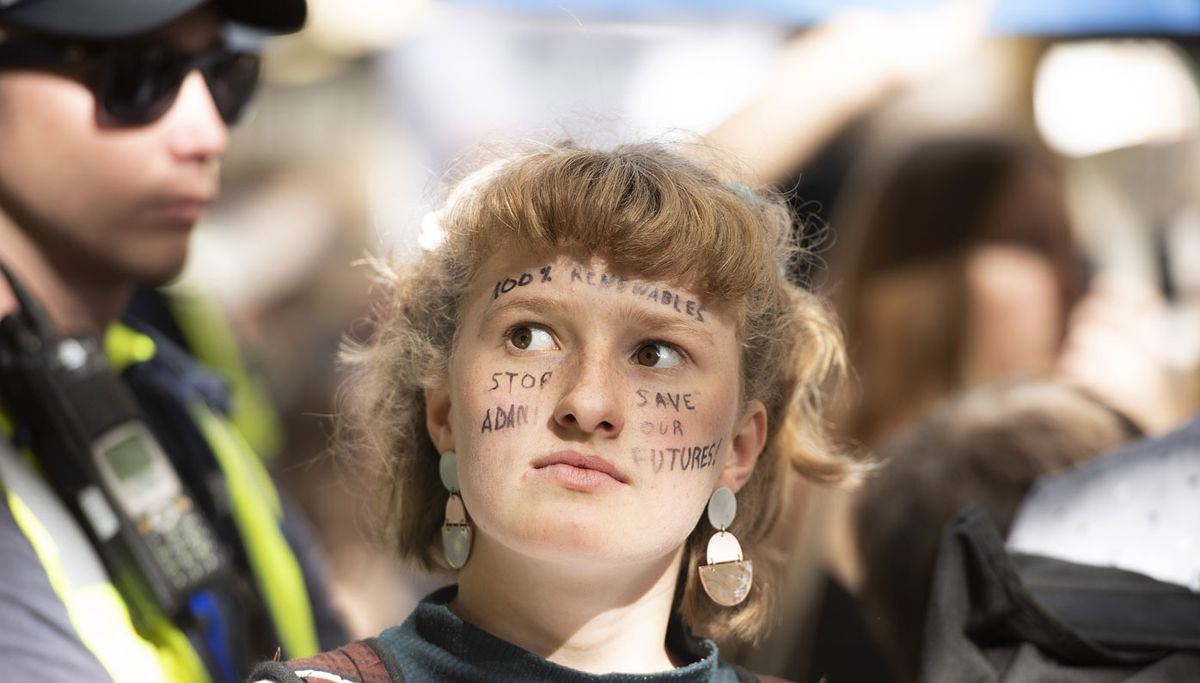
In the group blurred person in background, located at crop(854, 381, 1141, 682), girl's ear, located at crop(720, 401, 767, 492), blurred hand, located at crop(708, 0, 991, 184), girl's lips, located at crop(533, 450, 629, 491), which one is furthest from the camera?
blurred hand, located at crop(708, 0, 991, 184)

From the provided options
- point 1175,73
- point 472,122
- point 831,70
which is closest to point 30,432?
point 831,70

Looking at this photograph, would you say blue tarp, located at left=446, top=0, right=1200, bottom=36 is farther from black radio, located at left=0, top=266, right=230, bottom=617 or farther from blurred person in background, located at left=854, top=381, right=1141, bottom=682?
black radio, located at left=0, top=266, right=230, bottom=617

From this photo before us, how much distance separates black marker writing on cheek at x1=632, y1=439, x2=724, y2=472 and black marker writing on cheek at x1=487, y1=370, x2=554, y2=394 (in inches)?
5.0

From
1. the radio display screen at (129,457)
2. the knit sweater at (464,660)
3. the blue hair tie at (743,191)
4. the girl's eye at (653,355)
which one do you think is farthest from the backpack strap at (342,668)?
the blue hair tie at (743,191)

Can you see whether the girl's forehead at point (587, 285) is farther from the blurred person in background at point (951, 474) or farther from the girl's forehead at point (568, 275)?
the blurred person in background at point (951, 474)

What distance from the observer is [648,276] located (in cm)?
150

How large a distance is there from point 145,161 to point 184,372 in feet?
2.04

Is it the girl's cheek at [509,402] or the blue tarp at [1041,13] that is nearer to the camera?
the girl's cheek at [509,402]

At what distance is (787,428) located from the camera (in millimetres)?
1773

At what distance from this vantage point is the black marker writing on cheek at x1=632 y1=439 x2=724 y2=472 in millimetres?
1461

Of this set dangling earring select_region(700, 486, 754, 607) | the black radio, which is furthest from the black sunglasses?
dangling earring select_region(700, 486, 754, 607)

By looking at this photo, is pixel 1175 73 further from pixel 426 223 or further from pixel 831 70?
pixel 426 223

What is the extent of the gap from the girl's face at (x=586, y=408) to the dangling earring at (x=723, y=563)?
5cm

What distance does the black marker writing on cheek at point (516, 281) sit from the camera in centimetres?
151
